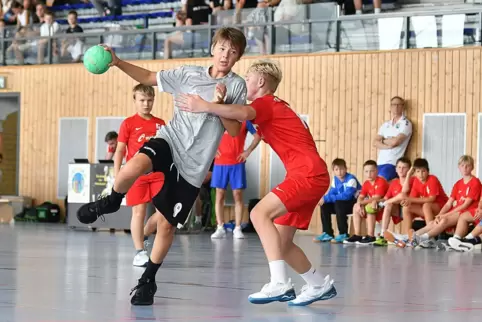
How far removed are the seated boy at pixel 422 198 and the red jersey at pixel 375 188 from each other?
519 millimetres

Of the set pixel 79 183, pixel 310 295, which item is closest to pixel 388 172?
pixel 79 183

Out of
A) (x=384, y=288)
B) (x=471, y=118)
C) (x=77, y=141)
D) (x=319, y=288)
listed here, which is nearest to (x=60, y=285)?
(x=319, y=288)

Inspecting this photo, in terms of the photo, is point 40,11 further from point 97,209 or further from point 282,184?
point 282,184

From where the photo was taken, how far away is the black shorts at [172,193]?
6.03m

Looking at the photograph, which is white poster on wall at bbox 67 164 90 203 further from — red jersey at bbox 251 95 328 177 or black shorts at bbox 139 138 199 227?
red jersey at bbox 251 95 328 177

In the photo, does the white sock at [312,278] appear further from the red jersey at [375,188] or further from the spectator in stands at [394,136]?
the spectator in stands at [394,136]

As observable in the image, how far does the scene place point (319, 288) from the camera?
624 cm

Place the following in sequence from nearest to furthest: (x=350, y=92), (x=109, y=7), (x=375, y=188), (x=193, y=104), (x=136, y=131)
Result: 1. (x=193, y=104)
2. (x=136, y=131)
3. (x=375, y=188)
4. (x=350, y=92)
5. (x=109, y=7)

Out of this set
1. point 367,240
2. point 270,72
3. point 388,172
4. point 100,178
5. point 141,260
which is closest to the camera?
point 270,72

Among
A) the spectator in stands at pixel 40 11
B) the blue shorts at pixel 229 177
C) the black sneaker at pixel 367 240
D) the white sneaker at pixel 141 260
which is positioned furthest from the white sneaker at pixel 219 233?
the spectator in stands at pixel 40 11

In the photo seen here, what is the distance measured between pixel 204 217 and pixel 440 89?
453 cm

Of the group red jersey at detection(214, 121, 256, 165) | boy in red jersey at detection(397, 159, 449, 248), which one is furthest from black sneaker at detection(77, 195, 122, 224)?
red jersey at detection(214, 121, 256, 165)

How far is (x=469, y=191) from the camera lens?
12.6m

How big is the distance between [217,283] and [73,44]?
12.9 m
